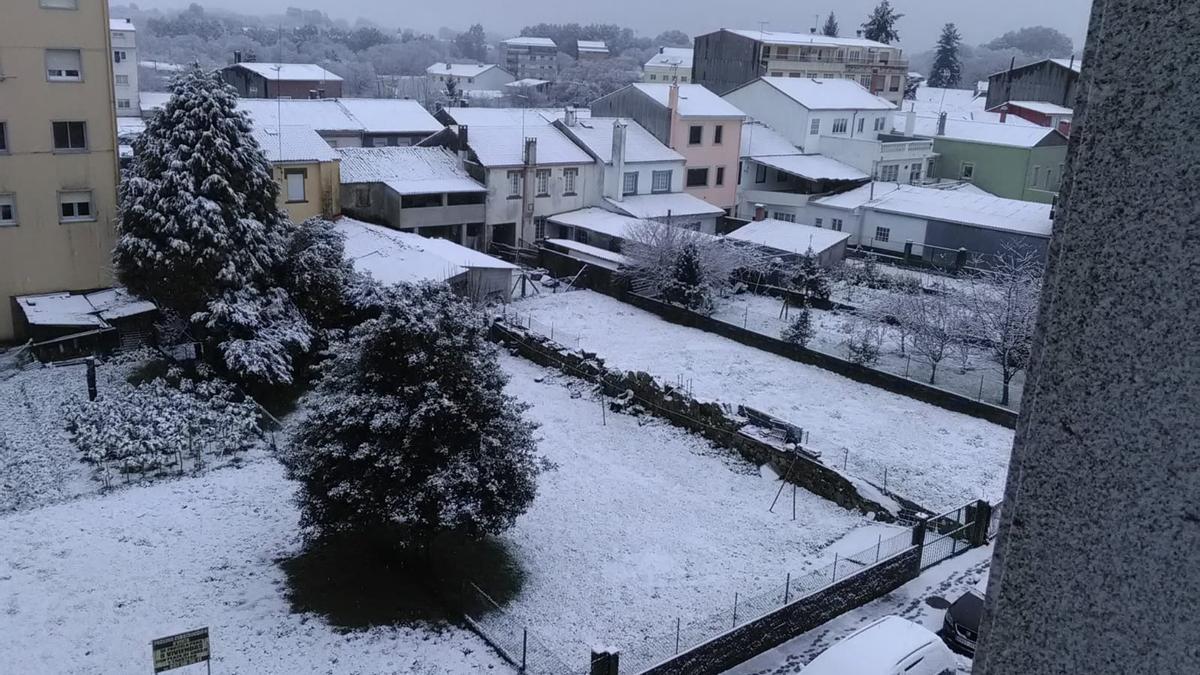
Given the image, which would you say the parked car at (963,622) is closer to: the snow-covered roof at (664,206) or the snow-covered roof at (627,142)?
the snow-covered roof at (664,206)

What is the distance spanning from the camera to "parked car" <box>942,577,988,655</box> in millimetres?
13570

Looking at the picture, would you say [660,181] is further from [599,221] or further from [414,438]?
[414,438]

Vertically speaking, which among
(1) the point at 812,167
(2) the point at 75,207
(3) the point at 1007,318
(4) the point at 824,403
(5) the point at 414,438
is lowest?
(4) the point at 824,403

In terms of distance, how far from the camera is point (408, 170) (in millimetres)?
36406

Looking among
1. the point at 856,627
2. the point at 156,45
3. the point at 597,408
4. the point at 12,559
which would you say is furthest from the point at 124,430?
the point at 156,45

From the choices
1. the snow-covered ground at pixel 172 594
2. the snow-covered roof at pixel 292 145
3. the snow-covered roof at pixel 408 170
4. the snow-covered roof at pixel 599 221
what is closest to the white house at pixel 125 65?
the snow-covered roof at pixel 408 170

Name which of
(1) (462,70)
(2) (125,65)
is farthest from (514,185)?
(1) (462,70)

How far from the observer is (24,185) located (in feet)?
82.1

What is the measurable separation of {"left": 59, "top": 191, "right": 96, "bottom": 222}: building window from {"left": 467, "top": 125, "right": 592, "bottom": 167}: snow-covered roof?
583 inches

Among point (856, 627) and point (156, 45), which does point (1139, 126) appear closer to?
point (856, 627)

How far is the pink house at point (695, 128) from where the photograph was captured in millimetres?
42625

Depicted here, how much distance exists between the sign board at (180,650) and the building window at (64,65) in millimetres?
20169

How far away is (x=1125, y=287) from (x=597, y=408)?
20.8 meters

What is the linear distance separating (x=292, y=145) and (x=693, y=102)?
19349 mm
